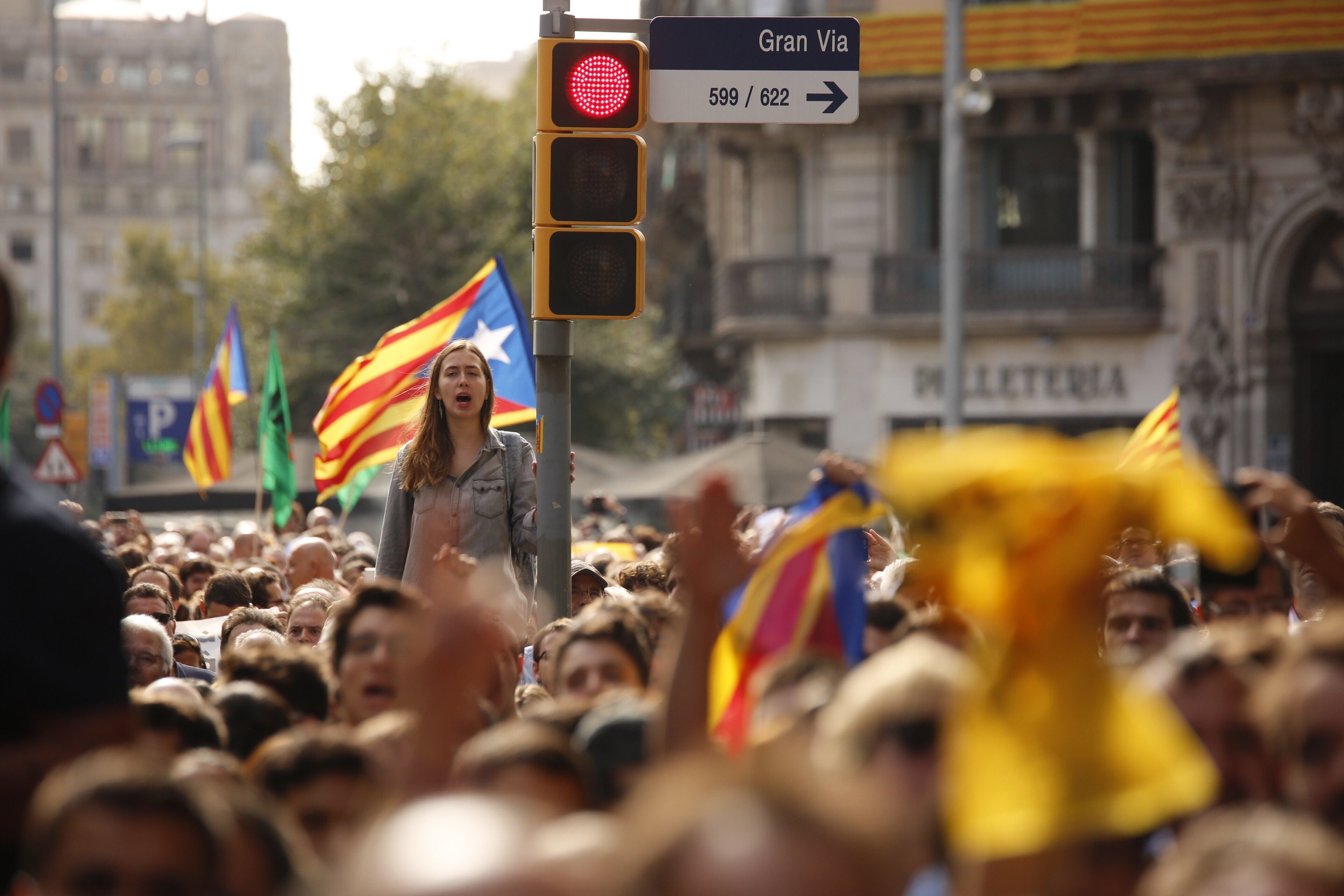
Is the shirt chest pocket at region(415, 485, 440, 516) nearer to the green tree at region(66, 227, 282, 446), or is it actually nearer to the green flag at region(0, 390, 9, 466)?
the green flag at region(0, 390, 9, 466)

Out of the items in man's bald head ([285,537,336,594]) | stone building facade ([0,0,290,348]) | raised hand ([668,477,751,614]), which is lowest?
man's bald head ([285,537,336,594])

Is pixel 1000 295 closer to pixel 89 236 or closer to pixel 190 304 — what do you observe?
pixel 190 304

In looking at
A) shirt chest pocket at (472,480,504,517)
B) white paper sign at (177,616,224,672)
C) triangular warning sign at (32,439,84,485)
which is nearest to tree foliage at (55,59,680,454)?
triangular warning sign at (32,439,84,485)

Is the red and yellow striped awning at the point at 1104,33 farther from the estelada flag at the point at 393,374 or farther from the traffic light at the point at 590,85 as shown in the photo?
the traffic light at the point at 590,85

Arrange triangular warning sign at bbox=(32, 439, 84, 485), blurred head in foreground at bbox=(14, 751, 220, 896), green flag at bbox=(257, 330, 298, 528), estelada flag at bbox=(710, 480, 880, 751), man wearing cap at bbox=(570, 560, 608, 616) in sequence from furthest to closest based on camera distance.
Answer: triangular warning sign at bbox=(32, 439, 84, 485), green flag at bbox=(257, 330, 298, 528), man wearing cap at bbox=(570, 560, 608, 616), estelada flag at bbox=(710, 480, 880, 751), blurred head in foreground at bbox=(14, 751, 220, 896)

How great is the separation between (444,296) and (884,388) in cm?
831

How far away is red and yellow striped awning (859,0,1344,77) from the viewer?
85.0ft

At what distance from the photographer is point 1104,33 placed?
2642 cm

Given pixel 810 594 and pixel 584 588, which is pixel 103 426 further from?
pixel 810 594

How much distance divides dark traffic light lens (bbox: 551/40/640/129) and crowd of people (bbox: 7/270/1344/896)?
2.52m

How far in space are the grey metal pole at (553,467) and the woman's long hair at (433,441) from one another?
1.22ft

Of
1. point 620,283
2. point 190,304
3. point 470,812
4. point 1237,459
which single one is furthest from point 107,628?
point 190,304

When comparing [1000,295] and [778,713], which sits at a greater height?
[1000,295]

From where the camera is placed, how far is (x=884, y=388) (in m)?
27.8
